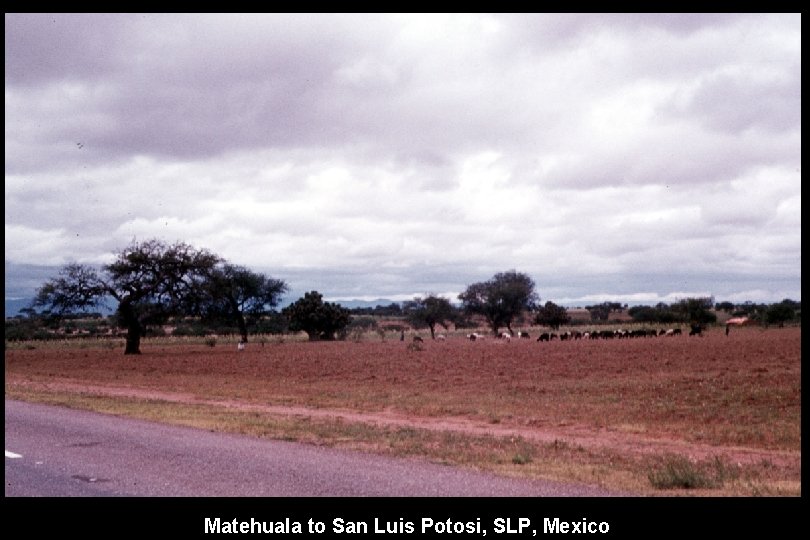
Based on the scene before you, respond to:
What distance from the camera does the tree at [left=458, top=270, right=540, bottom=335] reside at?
12688cm

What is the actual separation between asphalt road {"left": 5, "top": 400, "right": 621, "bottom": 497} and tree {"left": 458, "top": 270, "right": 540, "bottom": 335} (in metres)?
114

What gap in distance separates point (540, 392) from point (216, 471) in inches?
731

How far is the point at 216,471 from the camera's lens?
10.2 metres

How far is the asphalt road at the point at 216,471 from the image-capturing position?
905cm

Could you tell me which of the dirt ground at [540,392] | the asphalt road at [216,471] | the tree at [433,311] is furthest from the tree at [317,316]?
the asphalt road at [216,471]

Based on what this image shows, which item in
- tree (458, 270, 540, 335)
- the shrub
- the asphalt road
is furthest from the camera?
tree (458, 270, 540, 335)

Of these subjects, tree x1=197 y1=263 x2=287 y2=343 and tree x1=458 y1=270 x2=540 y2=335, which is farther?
tree x1=458 y1=270 x2=540 y2=335

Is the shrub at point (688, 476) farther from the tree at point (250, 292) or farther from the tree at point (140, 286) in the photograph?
the tree at point (250, 292)

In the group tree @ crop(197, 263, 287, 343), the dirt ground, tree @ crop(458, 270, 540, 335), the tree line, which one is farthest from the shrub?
tree @ crop(458, 270, 540, 335)

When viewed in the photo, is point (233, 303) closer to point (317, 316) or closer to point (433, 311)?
point (317, 316)

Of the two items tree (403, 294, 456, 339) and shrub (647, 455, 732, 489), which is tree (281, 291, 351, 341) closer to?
tree (403, 294, 456, 339)

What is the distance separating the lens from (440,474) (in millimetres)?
10242
